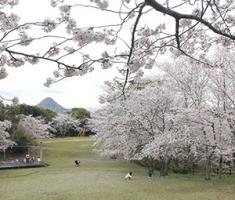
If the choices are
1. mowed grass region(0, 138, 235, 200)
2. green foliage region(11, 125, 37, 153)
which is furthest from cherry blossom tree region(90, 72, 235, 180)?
green foliage region(11, 125, 37, 153)

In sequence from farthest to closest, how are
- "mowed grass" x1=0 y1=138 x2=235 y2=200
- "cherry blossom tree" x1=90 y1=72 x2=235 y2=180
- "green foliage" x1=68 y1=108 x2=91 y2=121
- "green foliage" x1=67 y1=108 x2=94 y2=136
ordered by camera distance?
1. "green foliage" x1=68 y1=108 x2=91 y2=121
2. "green foliage" x1=67 y1=108 x2=94 y2=136
3. "cherry blossom tree" x1=90 y1=72 x2=235 y2=180
4. "mowed grass" x1=0 y1=138 x2=235 y2=200

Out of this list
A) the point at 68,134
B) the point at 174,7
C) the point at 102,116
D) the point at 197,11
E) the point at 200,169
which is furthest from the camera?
the point at 68,134

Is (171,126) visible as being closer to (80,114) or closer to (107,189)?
(107,189)

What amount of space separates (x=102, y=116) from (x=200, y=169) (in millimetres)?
7999

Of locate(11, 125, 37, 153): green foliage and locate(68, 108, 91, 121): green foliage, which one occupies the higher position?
locate(68, 108, 91, 121): green foliage

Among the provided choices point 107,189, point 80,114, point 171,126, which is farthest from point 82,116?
point 107,189

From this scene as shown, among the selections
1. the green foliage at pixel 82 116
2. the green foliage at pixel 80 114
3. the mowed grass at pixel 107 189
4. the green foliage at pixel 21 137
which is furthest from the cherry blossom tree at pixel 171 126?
the green foliage at pixel 80 114

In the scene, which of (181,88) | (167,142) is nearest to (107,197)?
(167,142)

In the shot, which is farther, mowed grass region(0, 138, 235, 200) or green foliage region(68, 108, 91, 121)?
green foliage region(68, 108, 91, 121)

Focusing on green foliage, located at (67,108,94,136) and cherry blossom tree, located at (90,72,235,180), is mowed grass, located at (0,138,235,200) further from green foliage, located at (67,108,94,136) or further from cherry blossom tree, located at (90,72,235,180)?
green foliage, located at (67,108,94,136)

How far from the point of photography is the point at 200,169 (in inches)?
1196

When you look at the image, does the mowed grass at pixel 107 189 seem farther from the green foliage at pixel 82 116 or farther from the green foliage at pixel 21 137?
the green foliage at pixel 82 116

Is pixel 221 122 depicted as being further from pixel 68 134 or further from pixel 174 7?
pixel 68 134

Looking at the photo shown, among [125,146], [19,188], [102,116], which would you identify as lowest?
[19,188]
